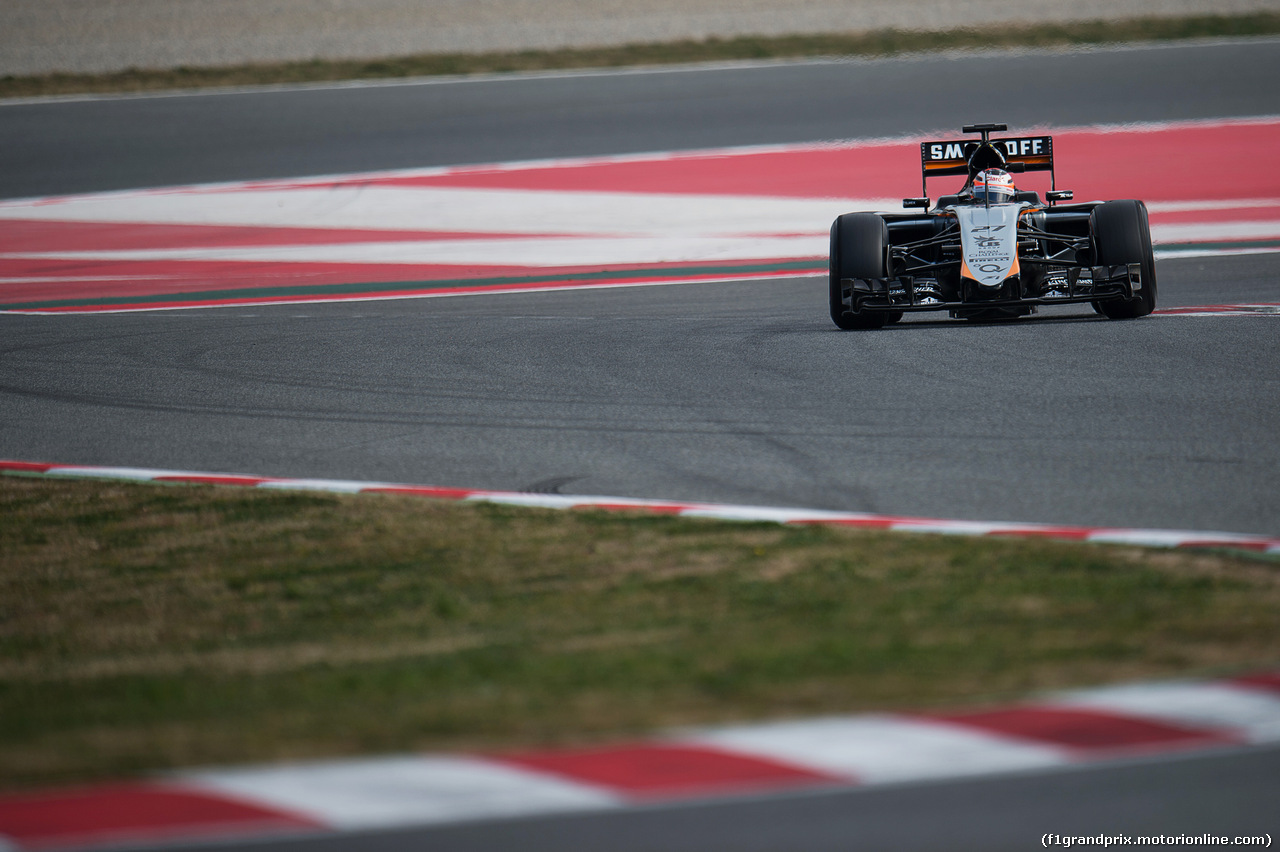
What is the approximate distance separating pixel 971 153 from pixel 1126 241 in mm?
1351

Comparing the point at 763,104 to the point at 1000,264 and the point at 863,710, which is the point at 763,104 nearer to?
the point at 1000,264

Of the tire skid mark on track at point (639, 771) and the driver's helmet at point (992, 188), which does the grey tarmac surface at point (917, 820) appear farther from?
the driver's helmet at point (992, 188)

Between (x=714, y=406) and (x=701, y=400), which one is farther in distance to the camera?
(x=701, y=400)

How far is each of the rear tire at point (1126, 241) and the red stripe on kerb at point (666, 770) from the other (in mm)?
7955

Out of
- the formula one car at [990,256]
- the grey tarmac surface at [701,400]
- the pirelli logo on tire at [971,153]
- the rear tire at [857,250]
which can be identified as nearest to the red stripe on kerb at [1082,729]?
the grey tarmac surface at [701,400]

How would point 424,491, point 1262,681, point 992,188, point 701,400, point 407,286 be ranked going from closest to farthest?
point 1262,681 → point 424,491 → point 701,400 → point 992,188 → point 407,286

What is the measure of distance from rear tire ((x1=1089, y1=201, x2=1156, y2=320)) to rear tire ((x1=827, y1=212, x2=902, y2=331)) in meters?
1.40

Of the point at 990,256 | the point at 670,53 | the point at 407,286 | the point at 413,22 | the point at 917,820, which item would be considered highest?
the point at 413,22

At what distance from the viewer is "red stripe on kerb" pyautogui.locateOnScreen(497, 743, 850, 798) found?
3225mm

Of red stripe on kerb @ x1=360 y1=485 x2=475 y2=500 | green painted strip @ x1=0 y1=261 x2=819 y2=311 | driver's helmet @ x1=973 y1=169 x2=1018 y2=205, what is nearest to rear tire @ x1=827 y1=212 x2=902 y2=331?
driver's helmet @ x1=973 y1=169 x2=1018 y2=205

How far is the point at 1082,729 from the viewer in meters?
3.47

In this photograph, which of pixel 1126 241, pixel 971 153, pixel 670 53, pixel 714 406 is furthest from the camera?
pixel 670 53

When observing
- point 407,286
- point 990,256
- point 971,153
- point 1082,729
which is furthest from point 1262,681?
point 407,286

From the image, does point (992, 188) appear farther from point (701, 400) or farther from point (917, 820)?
point (917, 820)
